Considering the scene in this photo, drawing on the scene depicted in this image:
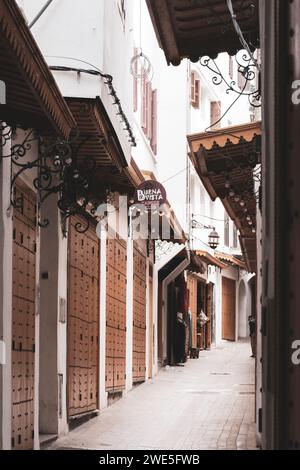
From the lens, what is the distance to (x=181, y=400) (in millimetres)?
18062

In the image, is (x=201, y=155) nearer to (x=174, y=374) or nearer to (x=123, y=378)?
(x=123, y=378)

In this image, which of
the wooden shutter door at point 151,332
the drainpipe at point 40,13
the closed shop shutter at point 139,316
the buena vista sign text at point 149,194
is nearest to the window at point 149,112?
the closed shop shutter at point 139,316

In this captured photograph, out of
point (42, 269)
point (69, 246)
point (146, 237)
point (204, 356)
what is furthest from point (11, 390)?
point (204, 356)

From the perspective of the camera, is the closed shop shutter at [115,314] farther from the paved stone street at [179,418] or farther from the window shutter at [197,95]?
the window shutter at [197,95]

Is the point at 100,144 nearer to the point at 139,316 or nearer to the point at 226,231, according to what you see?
the point at 139,316

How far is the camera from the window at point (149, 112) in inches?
883

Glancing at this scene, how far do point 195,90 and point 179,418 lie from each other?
23.7 m

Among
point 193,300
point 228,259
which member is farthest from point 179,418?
point 228,259

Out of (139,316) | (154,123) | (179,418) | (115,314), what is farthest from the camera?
(154,123)

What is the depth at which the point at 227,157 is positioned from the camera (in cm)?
1253

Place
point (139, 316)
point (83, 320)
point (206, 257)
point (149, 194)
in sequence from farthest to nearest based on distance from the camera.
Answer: point (206, 257)
point (139, 316)
point (149, 194)
point (83, 320)

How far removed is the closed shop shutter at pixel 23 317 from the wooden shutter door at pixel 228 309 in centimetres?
3522
